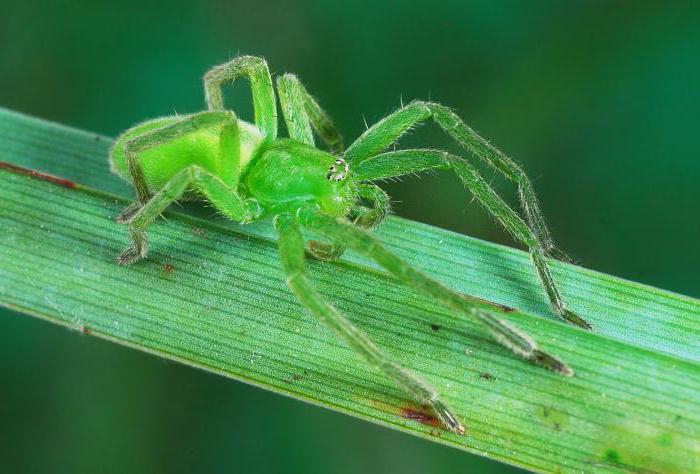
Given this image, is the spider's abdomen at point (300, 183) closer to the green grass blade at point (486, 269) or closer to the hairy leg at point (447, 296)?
the green grass blade at point (486, 269)

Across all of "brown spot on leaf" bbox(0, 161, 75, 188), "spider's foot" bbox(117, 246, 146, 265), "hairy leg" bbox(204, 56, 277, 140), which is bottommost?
"spider's foot" bbox(117, 246, 146, 265)

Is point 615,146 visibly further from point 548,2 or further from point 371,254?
point 371,254

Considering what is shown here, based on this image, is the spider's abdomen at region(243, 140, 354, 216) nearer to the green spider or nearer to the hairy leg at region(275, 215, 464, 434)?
the green spider

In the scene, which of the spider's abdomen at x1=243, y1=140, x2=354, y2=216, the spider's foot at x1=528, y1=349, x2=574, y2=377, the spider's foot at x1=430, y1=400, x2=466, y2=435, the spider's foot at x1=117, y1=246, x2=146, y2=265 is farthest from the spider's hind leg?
the spider's foot at x1=528, y1=349, x2=574, y2=377

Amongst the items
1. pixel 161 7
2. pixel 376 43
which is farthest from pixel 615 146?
pixel 161 7

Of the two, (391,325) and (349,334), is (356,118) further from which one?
(349,334)
